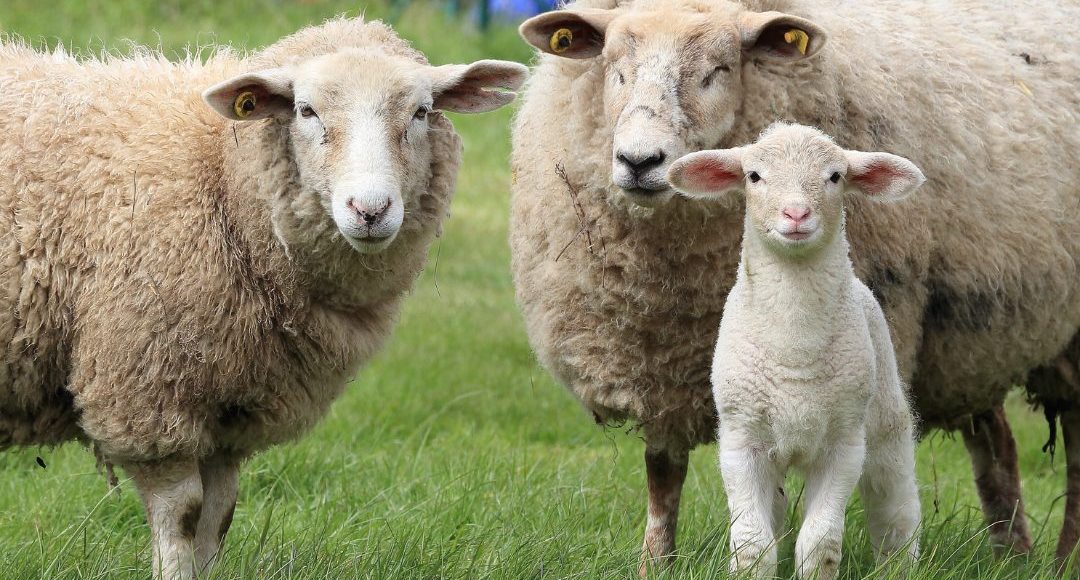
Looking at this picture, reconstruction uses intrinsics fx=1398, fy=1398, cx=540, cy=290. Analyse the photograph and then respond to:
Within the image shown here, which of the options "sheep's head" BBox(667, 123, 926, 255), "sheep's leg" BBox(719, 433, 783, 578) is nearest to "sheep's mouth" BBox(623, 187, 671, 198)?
"sheep's head" BBox(667, 123, 926, 255)

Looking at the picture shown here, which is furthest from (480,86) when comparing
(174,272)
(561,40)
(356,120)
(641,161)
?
(174,272)

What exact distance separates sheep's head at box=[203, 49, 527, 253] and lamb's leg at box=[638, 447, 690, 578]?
4.04ft

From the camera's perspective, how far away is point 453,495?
4.98 meters

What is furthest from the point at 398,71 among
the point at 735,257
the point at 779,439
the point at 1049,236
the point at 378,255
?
the point at 1049,236

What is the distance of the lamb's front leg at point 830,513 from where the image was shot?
10.7 ft

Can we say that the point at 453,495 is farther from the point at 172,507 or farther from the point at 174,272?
the point at 174,272

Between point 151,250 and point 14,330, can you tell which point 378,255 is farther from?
point 14,330

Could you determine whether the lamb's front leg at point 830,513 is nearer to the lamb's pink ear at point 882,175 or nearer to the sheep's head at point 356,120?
the lamb's pink ear at point 882,175

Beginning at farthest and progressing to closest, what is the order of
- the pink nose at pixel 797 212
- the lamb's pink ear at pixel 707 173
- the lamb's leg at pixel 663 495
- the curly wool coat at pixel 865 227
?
the lamb's leg at pixel 663 495 → the curly wool coat at pixel 865 227 → the lamb's pink ear at pixel 707 173 → the pink nose at pixel 797 212

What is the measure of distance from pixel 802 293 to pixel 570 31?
1325 millimetres

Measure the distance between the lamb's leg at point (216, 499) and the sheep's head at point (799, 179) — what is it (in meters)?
1.61

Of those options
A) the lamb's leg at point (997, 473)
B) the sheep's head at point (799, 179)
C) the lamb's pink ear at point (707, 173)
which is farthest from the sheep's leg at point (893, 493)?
the lamb's leg at point (997, 473)

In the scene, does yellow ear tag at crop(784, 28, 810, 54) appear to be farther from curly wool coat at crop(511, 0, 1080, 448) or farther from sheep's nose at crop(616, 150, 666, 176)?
sheep's nose at crop(616, 150, 666, 176)

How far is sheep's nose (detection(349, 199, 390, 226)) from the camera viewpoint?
3.52 m
